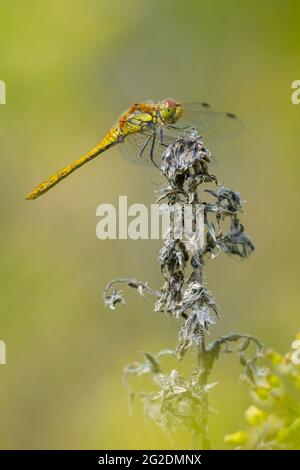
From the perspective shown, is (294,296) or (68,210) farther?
(68,210)

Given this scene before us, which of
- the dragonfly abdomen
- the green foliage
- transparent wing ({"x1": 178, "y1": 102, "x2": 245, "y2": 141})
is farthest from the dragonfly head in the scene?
the green foliage

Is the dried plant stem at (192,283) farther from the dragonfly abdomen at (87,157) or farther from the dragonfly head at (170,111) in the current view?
the dragonfly abdomen at (87,157)

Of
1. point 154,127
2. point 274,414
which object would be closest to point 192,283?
point 274,414

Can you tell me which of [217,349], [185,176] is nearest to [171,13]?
[185,176]

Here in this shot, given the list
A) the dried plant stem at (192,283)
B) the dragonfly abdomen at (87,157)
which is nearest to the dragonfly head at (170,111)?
the dragonfly abdomen at (87,157)

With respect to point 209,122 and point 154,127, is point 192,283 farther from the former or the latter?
point 209,122

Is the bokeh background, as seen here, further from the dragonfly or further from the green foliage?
the green foliage
